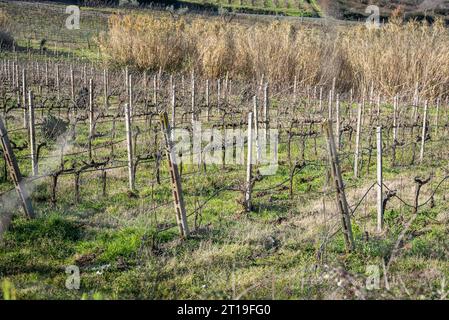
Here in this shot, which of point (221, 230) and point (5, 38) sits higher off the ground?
point (5, 38)

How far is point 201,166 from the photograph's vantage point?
8.37m

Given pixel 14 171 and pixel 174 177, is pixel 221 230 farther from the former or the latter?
pixel 14 171

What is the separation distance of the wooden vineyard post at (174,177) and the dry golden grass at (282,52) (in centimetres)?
1332

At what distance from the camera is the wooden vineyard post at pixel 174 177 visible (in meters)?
5.26

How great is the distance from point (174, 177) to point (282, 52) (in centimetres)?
1424

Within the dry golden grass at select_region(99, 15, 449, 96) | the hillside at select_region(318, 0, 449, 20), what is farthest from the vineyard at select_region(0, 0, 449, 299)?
the hillside at select_region(318, 0, 449, 20)

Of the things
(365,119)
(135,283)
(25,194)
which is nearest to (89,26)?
(365,119)

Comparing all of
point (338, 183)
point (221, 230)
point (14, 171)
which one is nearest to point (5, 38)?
point (14, 171)

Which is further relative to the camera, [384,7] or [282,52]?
[384,7]

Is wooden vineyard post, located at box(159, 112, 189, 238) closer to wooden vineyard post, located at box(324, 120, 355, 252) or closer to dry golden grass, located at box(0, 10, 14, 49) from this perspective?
wooden vineyard post, located at box(324, 120, 355, 252)

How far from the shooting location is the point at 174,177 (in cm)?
528

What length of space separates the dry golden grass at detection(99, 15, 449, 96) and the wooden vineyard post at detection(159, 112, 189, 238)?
43.7 feet

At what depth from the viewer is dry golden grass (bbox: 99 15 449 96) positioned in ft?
57.8

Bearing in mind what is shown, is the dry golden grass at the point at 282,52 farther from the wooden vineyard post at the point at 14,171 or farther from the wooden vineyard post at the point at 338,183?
the wooden vineyard post at the point at 14,171
